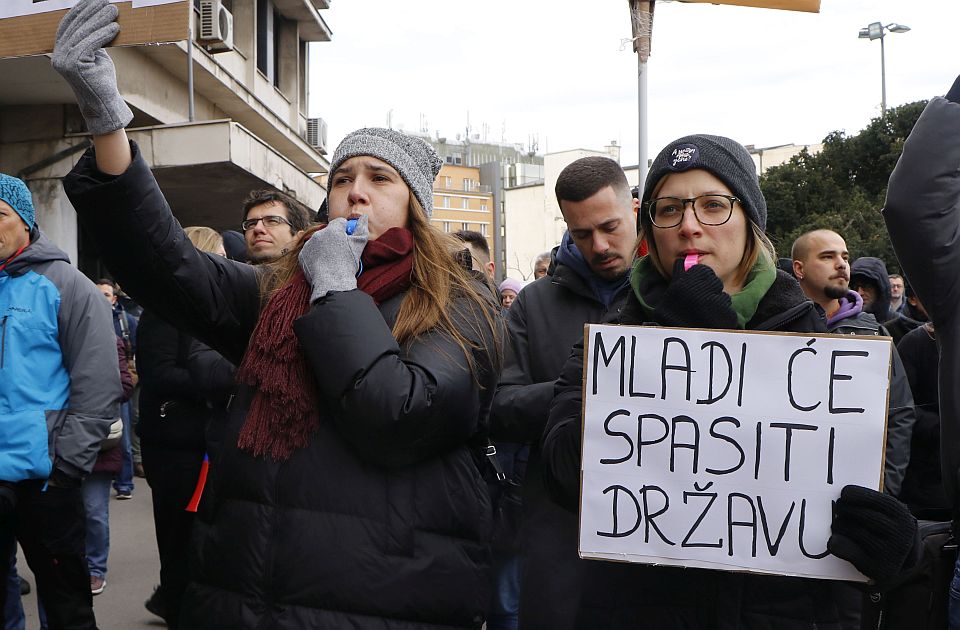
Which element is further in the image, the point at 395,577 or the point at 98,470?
the point at 98,470

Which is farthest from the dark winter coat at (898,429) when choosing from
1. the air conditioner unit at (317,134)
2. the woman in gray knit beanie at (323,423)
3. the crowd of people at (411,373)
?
the air conditioner unit at (317,134)

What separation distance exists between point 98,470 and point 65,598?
175cm

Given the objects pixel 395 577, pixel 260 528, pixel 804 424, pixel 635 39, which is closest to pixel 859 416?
pixel 804 424

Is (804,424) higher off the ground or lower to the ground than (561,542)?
higher

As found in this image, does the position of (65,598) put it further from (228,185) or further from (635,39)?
(228,185)

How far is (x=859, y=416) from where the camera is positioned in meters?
1.92

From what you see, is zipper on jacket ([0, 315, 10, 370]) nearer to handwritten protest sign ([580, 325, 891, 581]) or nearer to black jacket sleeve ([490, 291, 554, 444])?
black jacket sleeve ([490, 291, 554, 444])

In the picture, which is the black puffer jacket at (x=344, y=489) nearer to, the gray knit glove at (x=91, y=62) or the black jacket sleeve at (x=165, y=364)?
the gray knit glove at (x=91, y=62)

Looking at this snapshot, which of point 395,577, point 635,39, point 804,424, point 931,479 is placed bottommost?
point 931,479

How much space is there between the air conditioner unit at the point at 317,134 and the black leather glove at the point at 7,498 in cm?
2087

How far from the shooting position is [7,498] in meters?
3.61

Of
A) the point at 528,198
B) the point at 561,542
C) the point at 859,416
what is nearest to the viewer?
the point at 859,416

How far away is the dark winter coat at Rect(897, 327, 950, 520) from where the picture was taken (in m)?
4.40

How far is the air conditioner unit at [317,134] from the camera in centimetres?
2397
